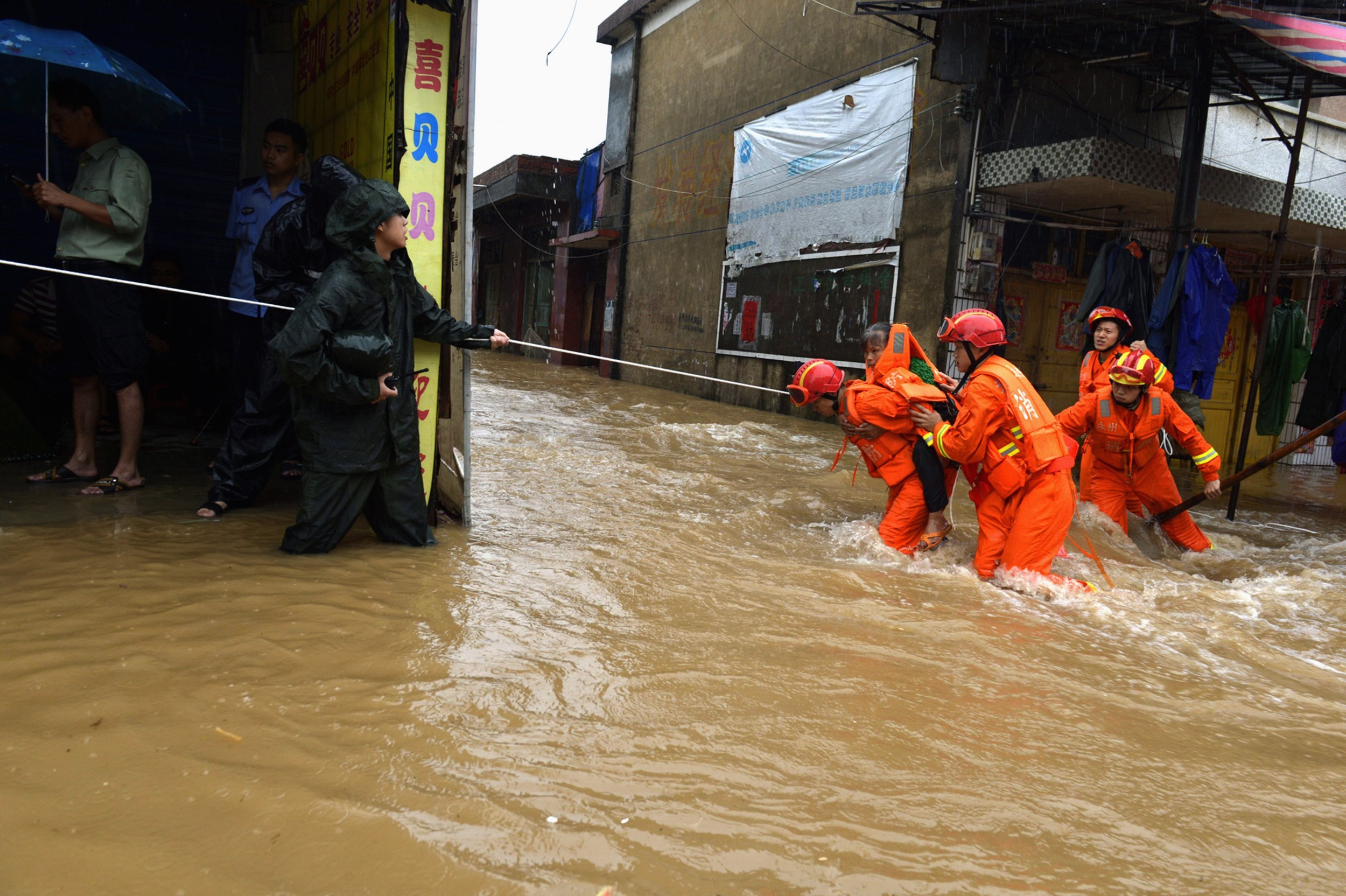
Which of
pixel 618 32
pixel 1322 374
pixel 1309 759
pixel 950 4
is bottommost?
pixel 1309 759

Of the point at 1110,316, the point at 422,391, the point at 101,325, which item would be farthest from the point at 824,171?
the point at 101,325

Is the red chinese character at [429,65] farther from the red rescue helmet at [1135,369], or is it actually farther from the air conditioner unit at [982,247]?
the air conditioner unit at [982,247]

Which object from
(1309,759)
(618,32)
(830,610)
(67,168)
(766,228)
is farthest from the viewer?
(618,32)

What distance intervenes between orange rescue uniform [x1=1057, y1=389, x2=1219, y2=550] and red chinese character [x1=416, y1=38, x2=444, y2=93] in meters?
4.14

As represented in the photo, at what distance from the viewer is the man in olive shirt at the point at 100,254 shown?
4.24m

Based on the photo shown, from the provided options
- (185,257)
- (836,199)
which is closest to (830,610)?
(185,257)

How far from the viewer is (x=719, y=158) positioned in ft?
52.0

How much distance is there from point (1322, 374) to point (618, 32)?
1619 cm

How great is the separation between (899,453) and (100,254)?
4.33 metres

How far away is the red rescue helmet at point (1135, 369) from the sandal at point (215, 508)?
5264 mm

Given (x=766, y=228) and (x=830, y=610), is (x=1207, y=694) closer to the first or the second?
(x=830, y=610)

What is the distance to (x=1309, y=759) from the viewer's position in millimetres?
2590

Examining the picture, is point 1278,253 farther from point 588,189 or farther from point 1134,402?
point 588,189

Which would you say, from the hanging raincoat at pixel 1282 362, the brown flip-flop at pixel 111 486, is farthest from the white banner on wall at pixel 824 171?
the brown flip-flop at pixel 111 486
